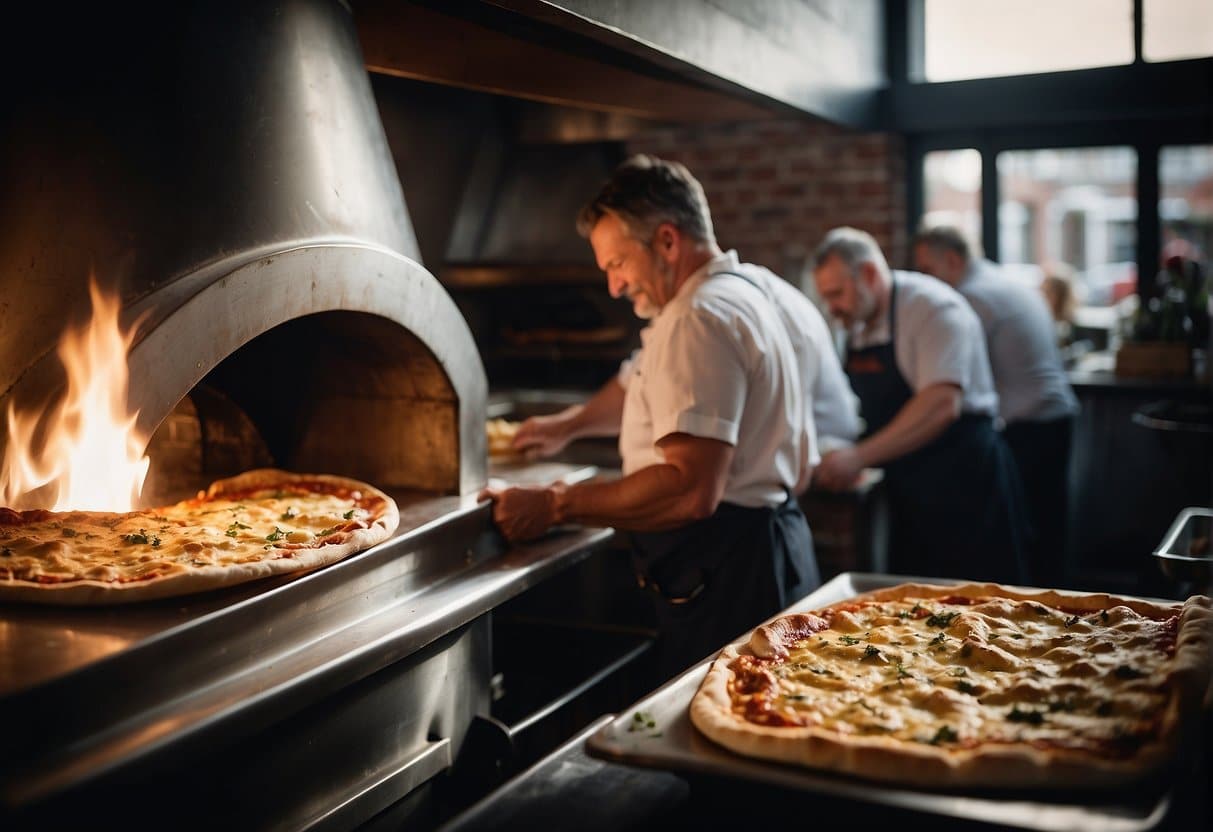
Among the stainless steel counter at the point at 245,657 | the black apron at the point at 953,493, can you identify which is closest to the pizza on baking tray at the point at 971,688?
the stainless steel counter at the point at 245,657

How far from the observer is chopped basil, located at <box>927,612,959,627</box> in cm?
252

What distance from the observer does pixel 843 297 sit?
4.75 metres

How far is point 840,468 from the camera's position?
4.54 meters

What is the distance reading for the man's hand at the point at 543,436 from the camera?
3961mm

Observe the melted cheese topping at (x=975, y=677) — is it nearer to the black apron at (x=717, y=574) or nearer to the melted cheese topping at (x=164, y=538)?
the black apron at (x=717, y=574)

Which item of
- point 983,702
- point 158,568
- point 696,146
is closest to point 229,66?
point 158,568

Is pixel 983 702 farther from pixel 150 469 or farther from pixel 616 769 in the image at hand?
pixel 150 469

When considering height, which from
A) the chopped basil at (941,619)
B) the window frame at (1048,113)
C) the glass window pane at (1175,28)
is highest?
the glass window pane at (1175,28)

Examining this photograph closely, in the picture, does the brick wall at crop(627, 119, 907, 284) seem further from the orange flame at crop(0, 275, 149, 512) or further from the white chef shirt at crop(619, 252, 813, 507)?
the orange flame at crop(0, 275, 149, 512)

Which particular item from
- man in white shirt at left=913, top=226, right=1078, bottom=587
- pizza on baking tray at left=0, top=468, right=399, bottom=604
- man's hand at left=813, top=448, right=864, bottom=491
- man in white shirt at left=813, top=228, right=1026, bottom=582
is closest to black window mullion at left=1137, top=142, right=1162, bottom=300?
man in white shirt at left=913, top=226, right=1078, bottom=587

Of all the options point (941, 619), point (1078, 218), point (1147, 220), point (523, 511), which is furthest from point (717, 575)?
point (1078, 218)

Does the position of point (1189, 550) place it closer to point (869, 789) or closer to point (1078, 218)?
point (869, 789)

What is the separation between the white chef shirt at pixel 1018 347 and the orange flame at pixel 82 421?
4.27 metres

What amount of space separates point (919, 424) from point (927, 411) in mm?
59
